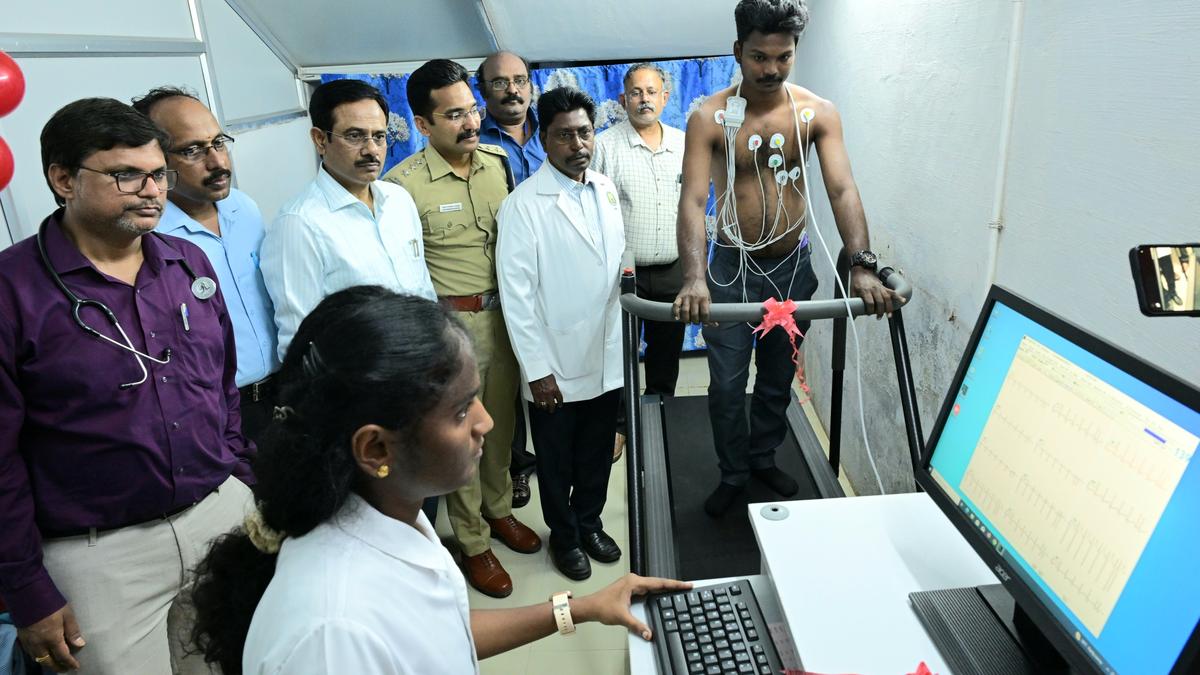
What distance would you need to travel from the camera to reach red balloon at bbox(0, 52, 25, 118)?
1.45m

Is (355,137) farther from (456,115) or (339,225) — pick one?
(456,115)

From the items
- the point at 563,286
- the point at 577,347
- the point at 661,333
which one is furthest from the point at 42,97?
the point at 661,333

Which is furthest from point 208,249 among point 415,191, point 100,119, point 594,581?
point 594,581

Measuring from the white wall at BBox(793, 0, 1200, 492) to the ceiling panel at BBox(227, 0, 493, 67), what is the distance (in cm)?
188

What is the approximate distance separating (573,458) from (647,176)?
1.28 m

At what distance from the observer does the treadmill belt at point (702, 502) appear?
2.02 meters

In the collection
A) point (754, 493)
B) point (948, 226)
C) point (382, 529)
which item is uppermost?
point (948, 226)

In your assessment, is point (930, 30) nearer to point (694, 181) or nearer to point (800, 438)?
point (694, 181)

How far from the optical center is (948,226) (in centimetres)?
183

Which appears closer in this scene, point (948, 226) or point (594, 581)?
point (948, 226)

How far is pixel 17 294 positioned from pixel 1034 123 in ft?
6.48

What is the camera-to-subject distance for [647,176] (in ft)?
9.94

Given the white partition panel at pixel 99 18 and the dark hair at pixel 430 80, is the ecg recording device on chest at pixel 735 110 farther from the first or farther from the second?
the white partition panel at pixel 99 18

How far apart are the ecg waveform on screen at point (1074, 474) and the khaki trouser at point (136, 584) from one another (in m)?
1.32
